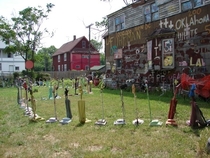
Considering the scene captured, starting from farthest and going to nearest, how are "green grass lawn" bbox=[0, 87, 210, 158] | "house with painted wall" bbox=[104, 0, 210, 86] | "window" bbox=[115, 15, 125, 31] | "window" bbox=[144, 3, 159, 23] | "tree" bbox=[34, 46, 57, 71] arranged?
1. "tree" bbox=[34, 46, 57, 71]
2. "window" bbox=[115, 15, 125, 31]
3. "window" bbox=[144, 3, 159, 23]
4. "house with painted wall" bbox=[104, 0, 210, 86]
5. "green grass lawn" bbox=[0, 87, 210, 158]

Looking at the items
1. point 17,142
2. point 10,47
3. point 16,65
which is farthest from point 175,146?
point 16,65

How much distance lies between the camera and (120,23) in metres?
19.7

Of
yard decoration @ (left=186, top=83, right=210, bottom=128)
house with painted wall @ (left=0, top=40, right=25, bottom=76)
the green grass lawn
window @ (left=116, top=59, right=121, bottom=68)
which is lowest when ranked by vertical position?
the green grass lawn

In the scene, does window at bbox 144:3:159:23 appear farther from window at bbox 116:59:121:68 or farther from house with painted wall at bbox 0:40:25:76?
house with painted wall at bbox 0:40:25:76

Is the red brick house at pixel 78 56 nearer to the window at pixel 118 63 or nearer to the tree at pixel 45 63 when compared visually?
the tree at pixel 45 63

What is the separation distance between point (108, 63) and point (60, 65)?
30339 millimetres

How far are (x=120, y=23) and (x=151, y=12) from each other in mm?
3818

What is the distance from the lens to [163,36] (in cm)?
1448

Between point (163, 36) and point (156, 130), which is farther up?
point (163, 36)

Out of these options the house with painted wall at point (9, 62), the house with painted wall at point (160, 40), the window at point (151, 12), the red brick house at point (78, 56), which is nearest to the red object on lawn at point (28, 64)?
the red brick house at point (78, 56)

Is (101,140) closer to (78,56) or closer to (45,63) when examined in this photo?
(78,56)

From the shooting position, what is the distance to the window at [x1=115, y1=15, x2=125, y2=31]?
1926 cm

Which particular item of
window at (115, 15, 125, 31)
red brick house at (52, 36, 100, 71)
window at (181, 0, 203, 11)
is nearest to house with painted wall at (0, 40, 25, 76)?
red brick house at (52, 36, 100, 71)

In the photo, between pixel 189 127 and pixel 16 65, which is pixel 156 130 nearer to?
pixel 189 127
